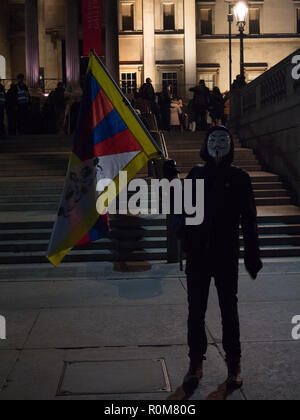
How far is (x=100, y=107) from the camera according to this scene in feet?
24.6

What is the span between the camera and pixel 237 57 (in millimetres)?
43906

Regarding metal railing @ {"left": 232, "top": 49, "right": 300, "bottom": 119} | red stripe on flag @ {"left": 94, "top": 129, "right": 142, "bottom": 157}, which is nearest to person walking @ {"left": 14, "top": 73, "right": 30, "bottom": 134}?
metal railing @ {"left": 232, "top": 49, "right": 300, "bottom": 119}

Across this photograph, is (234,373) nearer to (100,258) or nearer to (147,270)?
(147,270)

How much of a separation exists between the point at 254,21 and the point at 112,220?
123ft

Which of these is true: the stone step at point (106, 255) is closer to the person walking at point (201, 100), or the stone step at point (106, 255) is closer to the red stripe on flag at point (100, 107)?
the red stripe on flag at point (100, 107)

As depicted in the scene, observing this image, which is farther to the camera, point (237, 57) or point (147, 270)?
point (237, 57)

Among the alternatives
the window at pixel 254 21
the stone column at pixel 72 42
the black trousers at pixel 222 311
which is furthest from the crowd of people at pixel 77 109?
the window at pixel 254 21

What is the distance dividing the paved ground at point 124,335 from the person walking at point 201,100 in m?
13.7

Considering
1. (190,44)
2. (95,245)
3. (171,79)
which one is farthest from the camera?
(171,79)

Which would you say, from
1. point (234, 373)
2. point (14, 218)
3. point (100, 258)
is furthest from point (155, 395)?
point (14, 218)

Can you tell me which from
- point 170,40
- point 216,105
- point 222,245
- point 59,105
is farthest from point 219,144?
point 170,40

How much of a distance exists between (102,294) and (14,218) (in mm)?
4366

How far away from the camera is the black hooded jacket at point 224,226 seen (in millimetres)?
4480

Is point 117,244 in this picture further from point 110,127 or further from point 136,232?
point 110,127
